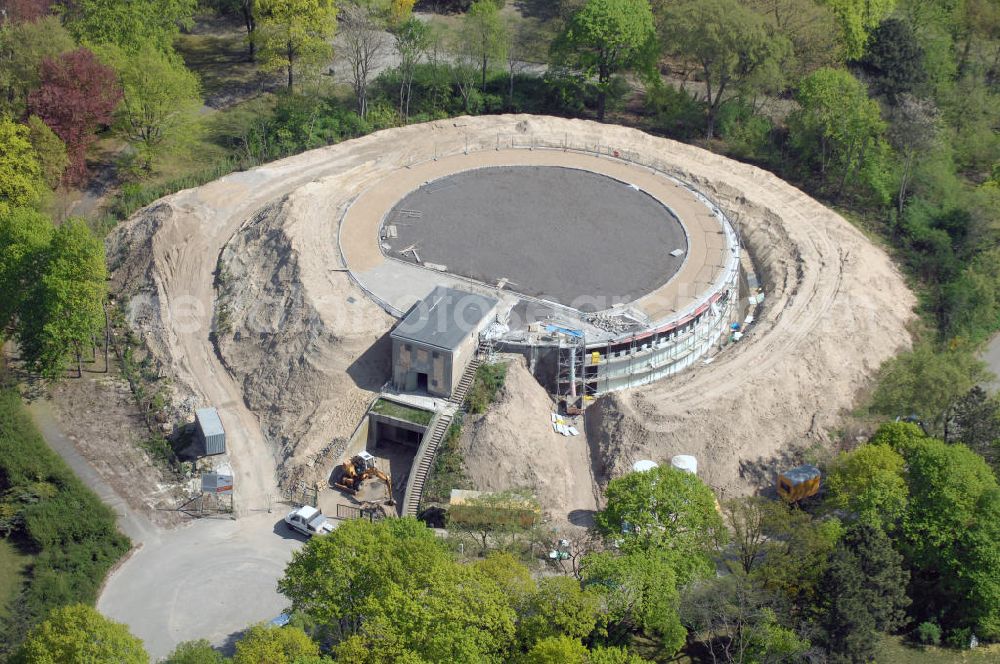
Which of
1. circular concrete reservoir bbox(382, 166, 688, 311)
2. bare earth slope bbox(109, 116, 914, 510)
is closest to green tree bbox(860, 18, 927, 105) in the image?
bare earth slope bbox(109, 116, 914, 510)

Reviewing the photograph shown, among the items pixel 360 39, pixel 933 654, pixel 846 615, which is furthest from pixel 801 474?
pixel 360 39

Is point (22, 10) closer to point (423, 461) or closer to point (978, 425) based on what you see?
point (423, 461)

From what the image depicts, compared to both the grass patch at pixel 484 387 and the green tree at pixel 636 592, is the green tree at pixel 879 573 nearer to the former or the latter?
the green tree at pixel 636 592

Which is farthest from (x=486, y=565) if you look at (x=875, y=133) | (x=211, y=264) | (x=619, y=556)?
(x=875, y=133)

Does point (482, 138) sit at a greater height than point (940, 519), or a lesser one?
greater

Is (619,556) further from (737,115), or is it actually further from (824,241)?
(737,115)

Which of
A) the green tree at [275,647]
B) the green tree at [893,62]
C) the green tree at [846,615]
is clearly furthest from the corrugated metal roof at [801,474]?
the green tree at [893,62]
